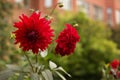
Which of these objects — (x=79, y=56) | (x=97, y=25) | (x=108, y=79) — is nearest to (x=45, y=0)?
(x=97, y=25)

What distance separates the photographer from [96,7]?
34594 mm

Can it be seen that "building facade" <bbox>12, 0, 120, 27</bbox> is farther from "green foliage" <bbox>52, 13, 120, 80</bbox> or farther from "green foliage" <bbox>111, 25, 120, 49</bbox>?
"green foliage" <bbox>52, 13, 120, 80</bbox>

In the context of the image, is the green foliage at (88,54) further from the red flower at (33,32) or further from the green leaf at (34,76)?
the red flower at (33,32)

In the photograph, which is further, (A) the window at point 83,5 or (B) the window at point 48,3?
(A) the window at point 83,5

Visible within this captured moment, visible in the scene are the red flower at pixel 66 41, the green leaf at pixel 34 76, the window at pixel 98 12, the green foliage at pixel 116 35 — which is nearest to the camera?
the green leaf at pixel 34 76

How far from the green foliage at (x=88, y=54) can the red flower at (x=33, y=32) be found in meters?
14.7

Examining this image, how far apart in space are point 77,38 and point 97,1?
32060mm

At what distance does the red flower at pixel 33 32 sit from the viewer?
2.54m

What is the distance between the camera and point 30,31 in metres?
2.55

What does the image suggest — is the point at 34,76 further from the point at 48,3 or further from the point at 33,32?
the point at 48,3

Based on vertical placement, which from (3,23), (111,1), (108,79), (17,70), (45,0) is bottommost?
(111,1)

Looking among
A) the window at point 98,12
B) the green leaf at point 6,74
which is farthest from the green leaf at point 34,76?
the window at point 98,12

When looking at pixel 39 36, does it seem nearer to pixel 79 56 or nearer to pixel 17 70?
pixel 17 70

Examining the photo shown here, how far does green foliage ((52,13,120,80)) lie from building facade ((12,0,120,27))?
498 cm
